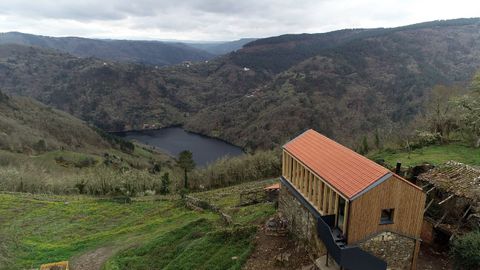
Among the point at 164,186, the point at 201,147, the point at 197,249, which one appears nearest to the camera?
the point at 197,249

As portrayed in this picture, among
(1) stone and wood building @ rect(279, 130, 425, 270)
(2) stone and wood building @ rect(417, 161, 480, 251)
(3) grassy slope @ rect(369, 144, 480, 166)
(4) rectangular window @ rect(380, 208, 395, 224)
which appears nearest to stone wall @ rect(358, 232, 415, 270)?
(1) stone and wood building @ rect(279, 130, 425, 270)

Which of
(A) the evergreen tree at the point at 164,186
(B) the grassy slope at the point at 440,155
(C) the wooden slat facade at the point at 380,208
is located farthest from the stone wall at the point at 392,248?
(A) the evergreen tree at the point at 164,186

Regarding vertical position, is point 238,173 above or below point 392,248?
below

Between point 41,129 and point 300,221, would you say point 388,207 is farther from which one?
point 41,129

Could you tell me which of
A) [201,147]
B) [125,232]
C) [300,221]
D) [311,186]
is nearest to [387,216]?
[311,186]

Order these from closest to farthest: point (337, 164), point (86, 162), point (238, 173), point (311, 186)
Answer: point (337, 164) < point (311, 186) < point (238, 173) < point (86, 162)

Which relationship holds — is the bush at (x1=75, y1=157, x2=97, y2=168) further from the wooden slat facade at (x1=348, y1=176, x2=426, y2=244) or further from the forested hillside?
the wooden slat facade at (x1=348, y1=176, x2=426, y2=244)
